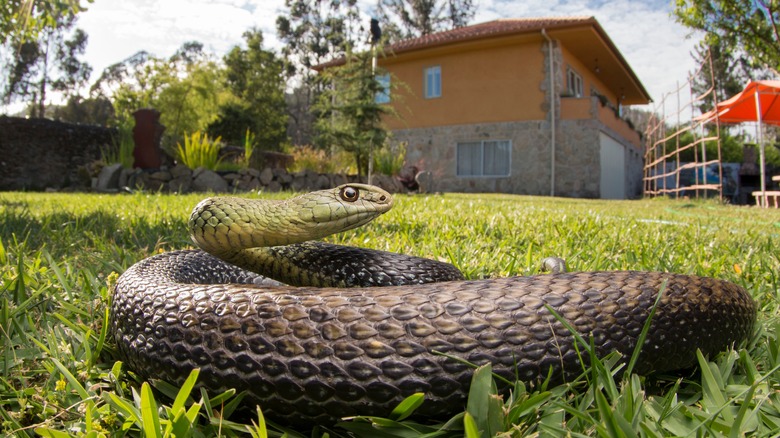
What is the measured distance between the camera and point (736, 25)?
Result: 15477 mm

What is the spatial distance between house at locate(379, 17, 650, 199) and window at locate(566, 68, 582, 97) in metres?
0.04

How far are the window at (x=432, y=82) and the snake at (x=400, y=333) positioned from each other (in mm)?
19743

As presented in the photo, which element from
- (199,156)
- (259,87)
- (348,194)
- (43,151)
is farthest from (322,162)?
(259,87)

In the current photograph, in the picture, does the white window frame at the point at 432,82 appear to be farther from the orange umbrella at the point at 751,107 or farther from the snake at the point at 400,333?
the snake at the point at 400,333

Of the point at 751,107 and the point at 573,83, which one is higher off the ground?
the point at 573,83

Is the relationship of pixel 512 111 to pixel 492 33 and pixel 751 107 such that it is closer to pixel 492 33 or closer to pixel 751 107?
pixel 492 33

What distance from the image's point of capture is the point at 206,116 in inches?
1062

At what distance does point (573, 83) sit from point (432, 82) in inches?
224

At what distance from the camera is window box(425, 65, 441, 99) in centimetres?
2046

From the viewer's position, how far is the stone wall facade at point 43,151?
50.9 ft

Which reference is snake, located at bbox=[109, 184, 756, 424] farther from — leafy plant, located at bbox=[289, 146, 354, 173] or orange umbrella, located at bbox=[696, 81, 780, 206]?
orange umbrella, located at bbox=[696, 81, 780, 206]

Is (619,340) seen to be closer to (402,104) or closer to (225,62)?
(402,104)

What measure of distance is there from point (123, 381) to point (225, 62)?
1308 inches

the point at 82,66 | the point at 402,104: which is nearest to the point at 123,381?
the point at 402,104
